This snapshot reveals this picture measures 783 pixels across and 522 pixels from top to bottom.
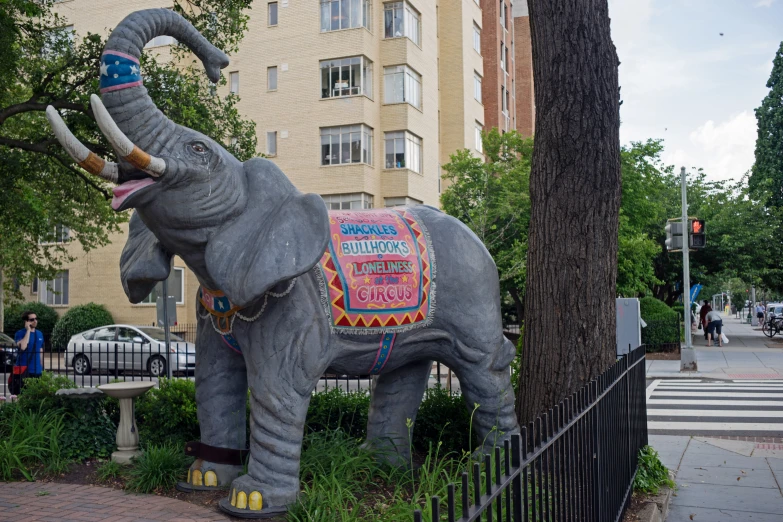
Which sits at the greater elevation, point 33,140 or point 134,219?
point 33,140

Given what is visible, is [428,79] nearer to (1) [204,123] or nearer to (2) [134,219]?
(1) [204,123]

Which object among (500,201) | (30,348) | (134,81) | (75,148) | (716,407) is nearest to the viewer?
(75,148)

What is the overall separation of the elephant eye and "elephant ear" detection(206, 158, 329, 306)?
0.40 m

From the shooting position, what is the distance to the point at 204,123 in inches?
527

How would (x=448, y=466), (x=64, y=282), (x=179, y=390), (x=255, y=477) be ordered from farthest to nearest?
(x=64, y=282) < (x=179, y=390) < (x=448, y=466) < (x=255, y=477)

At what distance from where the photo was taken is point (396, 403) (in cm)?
583

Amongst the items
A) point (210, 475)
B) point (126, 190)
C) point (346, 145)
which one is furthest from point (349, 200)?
point (126, 190)

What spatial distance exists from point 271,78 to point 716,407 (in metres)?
23.2

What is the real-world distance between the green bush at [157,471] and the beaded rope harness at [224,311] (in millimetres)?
1233

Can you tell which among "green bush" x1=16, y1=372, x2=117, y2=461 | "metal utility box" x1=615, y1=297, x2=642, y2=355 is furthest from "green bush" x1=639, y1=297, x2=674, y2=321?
"green bush" x1=16, y1=372, x2=117, y2=461

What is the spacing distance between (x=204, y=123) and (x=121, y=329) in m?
9.67

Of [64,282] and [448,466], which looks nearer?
[448,466]

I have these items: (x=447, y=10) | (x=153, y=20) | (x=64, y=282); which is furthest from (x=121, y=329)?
(x=447, y=10)

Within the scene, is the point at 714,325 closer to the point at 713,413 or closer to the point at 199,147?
the point at 713,413
